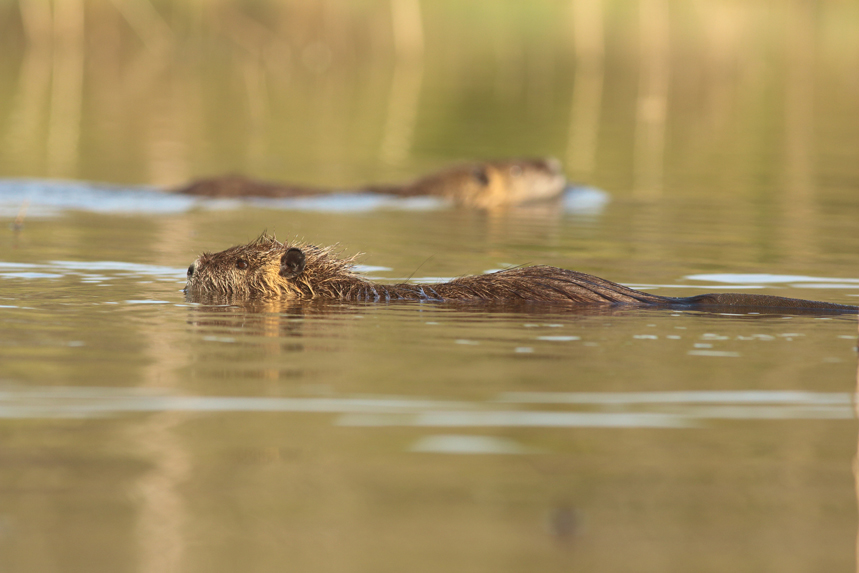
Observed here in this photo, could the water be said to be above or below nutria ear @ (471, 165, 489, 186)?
below

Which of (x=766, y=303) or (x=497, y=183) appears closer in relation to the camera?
(x=766, y=303)

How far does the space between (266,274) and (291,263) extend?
0.21 m

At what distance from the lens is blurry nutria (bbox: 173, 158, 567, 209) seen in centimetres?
1639

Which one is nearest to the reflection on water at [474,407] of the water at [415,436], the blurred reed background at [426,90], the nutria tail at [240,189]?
the water at [415,436]

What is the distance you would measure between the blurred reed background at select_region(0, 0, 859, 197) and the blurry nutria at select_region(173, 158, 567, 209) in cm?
122

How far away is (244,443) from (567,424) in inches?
44.8

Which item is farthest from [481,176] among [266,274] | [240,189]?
[266,274]

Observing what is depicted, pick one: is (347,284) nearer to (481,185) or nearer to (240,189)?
(240,189)

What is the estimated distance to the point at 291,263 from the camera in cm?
824

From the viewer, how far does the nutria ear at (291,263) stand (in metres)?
8.20

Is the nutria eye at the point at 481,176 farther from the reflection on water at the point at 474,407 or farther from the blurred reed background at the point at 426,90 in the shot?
the reflection on water at the point at 474,407

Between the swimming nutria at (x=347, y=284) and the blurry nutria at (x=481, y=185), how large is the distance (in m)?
7.88

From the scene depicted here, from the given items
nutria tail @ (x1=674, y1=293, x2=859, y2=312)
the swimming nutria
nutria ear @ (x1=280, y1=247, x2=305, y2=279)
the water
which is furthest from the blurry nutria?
nutria tail @ (x1=674, y1=293, x2=859, y2=312)

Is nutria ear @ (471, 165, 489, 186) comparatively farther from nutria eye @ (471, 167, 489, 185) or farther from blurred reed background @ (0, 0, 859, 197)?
blurred reed background @ (0, 0, 859, 197)
